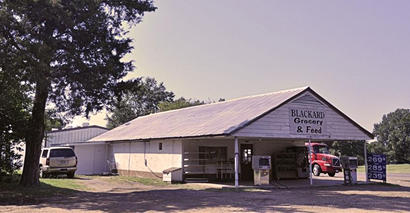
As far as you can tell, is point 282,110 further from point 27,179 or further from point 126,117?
point 126,117

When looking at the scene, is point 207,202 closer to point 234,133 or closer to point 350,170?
point 234,133

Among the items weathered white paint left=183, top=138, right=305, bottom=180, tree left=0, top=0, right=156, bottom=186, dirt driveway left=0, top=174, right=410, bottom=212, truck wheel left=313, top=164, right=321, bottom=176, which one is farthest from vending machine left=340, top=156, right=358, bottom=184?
tree left=0, top=0, right=156, bottom=186

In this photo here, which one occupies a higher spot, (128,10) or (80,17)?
(128,10)

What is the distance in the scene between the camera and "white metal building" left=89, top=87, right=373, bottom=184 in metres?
20.0

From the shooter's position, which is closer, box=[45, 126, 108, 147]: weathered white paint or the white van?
the white van

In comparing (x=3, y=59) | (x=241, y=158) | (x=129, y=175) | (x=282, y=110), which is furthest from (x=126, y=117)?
(x=3, y=59)

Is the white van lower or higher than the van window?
lower

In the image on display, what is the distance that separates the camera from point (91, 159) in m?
32.0

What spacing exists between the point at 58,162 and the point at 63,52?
467 inches

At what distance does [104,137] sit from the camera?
32.2 meters

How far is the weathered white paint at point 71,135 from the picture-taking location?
116 feet

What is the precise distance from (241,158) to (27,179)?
12.4m

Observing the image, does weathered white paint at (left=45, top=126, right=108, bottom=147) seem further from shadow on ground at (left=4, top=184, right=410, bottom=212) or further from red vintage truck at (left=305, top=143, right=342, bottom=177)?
shadow on ground at (left=4, top=184, right=410, bottom=212)

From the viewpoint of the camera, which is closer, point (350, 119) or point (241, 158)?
point (350, 119)
